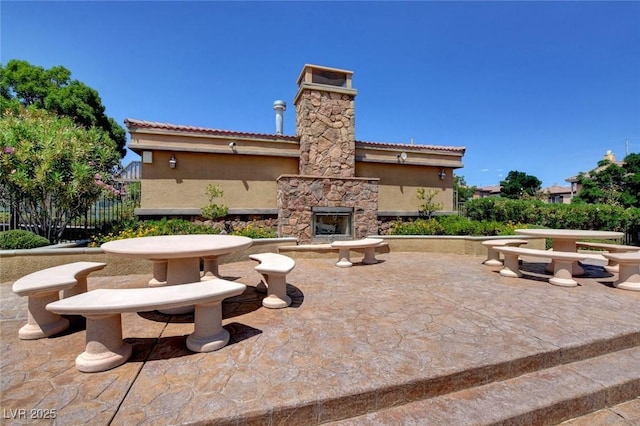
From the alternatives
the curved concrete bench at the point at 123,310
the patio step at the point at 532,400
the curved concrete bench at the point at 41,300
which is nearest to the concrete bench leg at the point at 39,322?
the curved concrete bench at the point at 41,300

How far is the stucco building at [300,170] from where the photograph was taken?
26.9 ft

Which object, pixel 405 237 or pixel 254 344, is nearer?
pixel 254 344

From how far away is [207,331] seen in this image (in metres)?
2.75

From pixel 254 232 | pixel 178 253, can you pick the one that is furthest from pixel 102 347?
pixel 254 232

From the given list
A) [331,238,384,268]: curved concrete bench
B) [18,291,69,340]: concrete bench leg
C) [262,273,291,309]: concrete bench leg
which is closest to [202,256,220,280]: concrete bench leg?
[262,273,291,309]: concrete bench leg

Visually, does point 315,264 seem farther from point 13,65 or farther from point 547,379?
point 13,65

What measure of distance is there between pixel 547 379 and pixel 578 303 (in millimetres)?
2329

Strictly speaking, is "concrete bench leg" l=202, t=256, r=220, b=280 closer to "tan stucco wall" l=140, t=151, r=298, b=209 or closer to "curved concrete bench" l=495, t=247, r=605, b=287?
"tan stucco wall" l=140, t=151, r=298, b=209

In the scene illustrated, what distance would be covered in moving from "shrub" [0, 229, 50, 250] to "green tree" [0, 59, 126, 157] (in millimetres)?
14638

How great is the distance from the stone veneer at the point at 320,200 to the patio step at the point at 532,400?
655 cm

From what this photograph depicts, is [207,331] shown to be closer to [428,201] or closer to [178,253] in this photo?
[178,253]

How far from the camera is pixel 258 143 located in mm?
9047

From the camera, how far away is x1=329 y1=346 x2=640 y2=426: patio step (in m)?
2.02

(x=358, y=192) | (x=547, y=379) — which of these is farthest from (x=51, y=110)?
(x=547, y=379)
